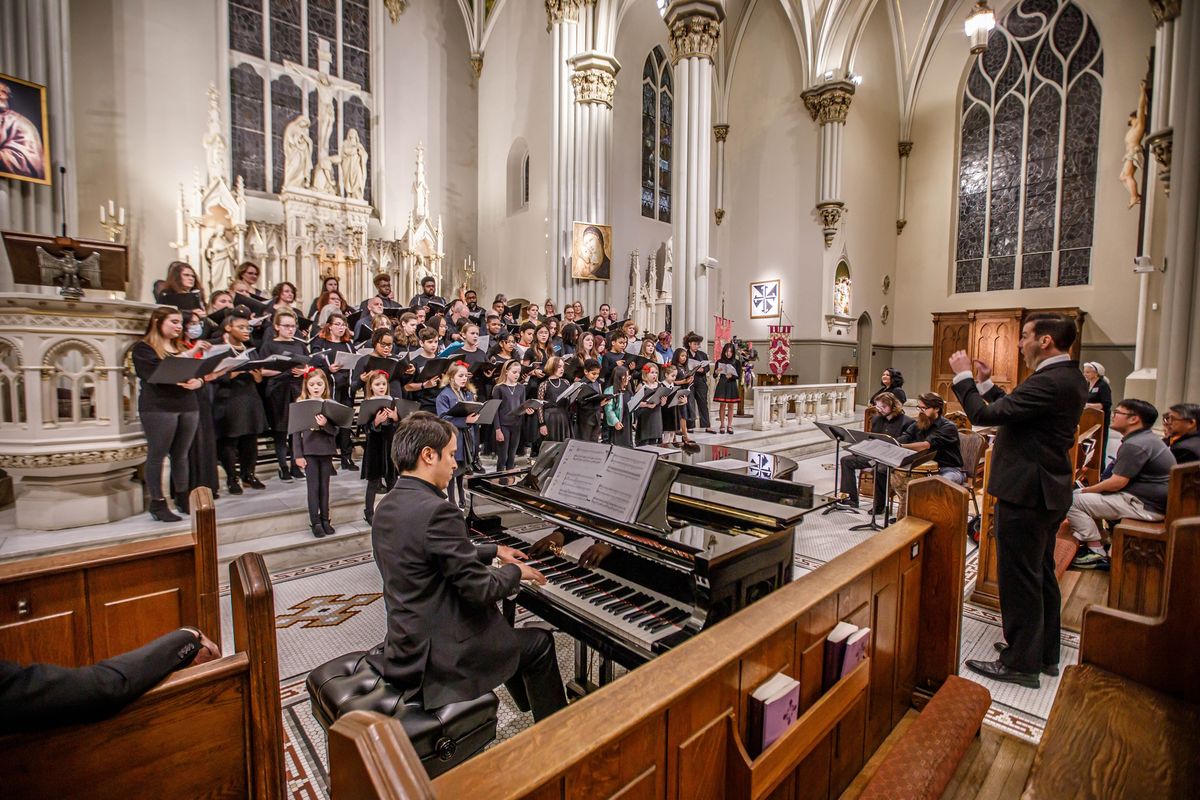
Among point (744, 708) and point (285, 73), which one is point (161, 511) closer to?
point (744, 708)

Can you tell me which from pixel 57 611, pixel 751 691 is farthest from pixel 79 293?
pixel 751 691

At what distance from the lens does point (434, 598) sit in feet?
6.29

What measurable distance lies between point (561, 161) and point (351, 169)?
4179 mm

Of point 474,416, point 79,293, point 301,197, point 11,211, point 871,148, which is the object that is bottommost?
point 474,416

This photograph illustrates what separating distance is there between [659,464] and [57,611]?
2.16 meters

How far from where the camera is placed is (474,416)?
16.3 feet

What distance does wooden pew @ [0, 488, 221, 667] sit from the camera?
1.79m

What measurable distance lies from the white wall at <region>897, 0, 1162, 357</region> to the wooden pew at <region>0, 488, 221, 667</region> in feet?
58.1

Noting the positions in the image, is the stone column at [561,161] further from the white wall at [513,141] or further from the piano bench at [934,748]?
the piano bench at [934,748]

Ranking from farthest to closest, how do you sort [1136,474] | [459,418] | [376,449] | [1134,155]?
1. [1134,155]
2. [459,418]
3. [376,449]
4. [1136,474]

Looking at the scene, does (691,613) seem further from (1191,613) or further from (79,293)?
(79,293)

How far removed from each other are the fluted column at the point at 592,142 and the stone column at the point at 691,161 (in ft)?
4.38

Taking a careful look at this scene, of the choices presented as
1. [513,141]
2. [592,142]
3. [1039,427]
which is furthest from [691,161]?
[1039,427]

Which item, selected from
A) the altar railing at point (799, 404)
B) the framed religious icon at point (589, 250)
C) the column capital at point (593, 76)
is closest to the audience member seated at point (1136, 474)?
the altar railing at point (799, 404)
